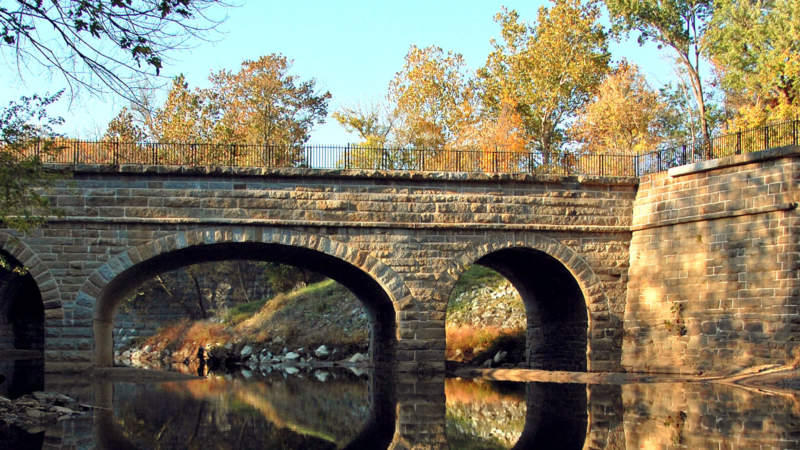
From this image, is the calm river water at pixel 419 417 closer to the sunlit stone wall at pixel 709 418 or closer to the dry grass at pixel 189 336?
the sunlit stone wall at pixel 709 418

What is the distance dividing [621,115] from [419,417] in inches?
1293

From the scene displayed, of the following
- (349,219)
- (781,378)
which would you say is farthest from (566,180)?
(781,378)

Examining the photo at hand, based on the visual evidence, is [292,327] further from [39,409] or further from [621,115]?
[39,409]

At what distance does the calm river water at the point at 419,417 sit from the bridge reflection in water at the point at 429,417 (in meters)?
0.02

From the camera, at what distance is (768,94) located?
122ft

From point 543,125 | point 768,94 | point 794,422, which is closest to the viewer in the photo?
point 794,422

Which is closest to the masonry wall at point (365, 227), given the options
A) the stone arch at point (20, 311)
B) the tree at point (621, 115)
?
the stone arch at point (20, 311)

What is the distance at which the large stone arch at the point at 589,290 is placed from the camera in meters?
21.6

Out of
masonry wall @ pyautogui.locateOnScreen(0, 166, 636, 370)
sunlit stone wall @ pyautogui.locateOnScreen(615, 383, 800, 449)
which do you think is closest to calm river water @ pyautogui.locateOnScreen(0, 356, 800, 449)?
sunlit stone wall @ pyautogui.locateOnScreen(615, 383, 800, 449)

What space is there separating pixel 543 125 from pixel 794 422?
34.6 m

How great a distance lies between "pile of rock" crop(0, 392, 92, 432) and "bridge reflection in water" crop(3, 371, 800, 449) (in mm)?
400

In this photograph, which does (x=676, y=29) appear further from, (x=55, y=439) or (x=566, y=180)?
(x=55, y=439)

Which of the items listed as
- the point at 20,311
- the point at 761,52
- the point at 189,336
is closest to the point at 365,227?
the point at 20,311

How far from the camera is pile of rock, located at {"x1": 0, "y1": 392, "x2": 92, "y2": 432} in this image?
12.5 metres
